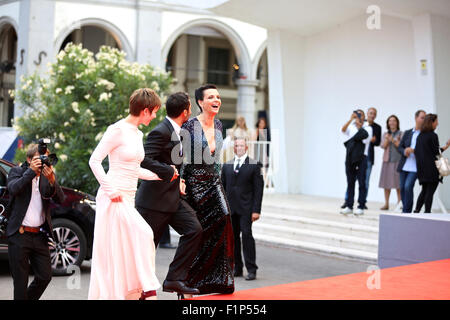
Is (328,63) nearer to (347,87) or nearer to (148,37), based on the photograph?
(347,87)

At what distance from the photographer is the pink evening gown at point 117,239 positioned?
465 centimetres

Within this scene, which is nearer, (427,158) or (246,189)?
(246,189)

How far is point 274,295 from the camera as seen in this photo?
508 cm

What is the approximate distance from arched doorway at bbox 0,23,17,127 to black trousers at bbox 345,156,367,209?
19.2 m

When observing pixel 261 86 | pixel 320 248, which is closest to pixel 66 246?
pixel 320 248

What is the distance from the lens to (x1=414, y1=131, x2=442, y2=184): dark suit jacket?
11.0 meters

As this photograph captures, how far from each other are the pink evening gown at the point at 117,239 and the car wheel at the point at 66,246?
4.13 metres

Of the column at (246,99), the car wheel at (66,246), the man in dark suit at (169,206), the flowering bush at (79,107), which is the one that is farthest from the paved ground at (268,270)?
the column at (246,99)

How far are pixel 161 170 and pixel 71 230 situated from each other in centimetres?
404

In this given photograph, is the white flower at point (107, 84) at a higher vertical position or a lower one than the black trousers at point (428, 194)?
higher

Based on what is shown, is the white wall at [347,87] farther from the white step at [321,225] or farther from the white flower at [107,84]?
the white flower at [107,84]

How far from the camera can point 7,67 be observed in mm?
28594
